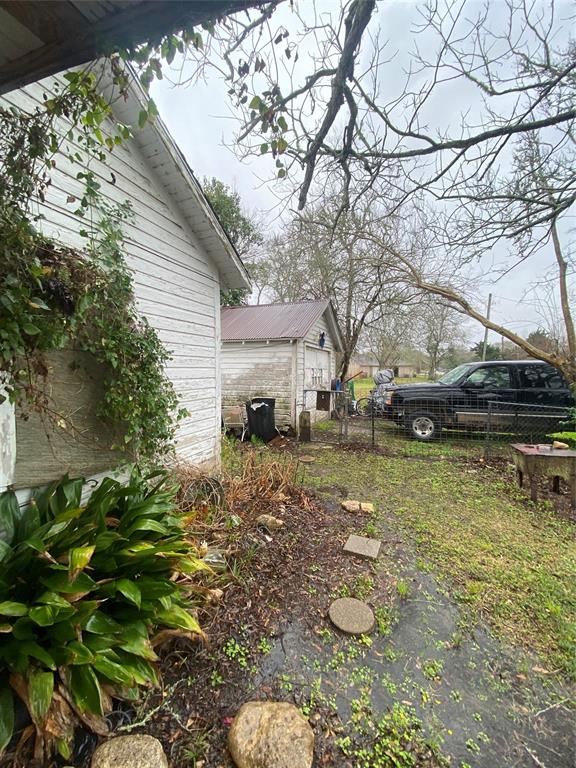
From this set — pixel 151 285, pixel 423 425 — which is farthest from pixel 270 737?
pixel 423 425

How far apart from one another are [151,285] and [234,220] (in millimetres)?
12391

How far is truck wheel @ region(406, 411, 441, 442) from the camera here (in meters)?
7.76

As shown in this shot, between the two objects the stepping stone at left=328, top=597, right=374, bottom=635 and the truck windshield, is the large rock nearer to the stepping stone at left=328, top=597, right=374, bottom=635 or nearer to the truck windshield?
the stepping stone at left=328, top=597, right=374, bottom=635

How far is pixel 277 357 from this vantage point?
8867mm

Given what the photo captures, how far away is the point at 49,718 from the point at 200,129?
376 cm

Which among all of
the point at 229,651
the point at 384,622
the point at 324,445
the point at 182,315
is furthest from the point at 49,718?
the point at 324,445

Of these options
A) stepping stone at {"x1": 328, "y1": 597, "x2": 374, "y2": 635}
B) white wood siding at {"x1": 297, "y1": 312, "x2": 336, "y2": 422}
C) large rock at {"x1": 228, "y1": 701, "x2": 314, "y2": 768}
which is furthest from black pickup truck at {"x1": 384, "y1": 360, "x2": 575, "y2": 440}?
large rock at {"x1": 228, "y1": 701, "x2": 314, "y2": 768}

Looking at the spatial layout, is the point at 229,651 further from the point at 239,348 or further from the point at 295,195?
the point at 239,348

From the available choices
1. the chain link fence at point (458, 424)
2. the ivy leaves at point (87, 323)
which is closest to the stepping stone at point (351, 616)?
the ivy leaves at point (87, 323)

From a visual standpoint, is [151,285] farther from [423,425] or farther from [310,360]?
[423,425]

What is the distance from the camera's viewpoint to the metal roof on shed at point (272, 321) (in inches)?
350

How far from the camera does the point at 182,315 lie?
4.07m

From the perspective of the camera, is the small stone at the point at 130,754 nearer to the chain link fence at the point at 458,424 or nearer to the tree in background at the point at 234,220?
the chain link fence at the point at 458,424

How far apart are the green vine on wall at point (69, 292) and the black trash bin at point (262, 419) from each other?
17.2ft
